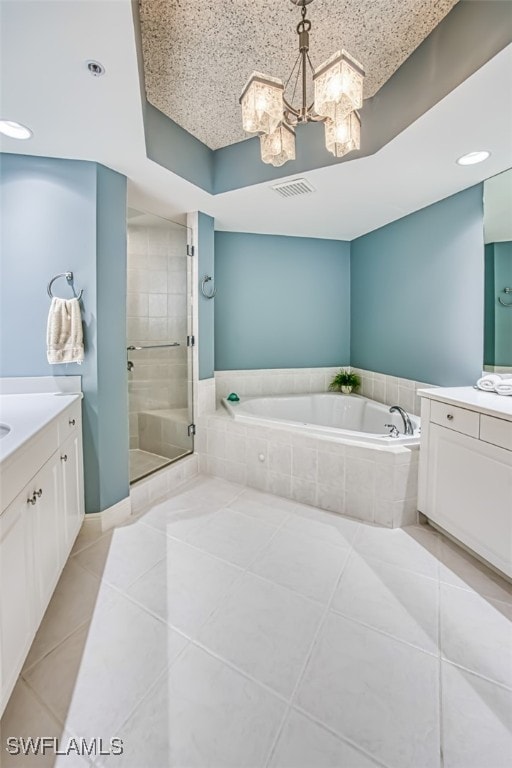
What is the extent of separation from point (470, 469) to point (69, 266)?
2486 millimetres

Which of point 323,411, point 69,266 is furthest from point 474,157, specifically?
point 69,266

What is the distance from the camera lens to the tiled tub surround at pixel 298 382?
3.10 meters

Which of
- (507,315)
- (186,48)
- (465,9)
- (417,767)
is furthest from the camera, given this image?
(507,315)

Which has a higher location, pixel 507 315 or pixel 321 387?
pixel 507 315

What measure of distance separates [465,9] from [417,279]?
1660 millimetres

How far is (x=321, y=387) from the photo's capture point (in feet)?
11.9

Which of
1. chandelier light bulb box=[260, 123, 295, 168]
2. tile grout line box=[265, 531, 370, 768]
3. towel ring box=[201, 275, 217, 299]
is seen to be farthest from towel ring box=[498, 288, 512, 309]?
towel ring box=[201, 275, 217, 299]

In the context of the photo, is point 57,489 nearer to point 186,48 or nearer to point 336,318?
point 186,48

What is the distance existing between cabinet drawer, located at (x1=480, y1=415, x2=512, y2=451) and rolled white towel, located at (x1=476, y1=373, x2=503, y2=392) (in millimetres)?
463

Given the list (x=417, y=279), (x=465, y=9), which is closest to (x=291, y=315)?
(x=417, y=279)

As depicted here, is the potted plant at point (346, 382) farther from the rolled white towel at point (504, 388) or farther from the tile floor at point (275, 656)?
the tile floor at point (275, 656)

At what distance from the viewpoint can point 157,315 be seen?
3072mm

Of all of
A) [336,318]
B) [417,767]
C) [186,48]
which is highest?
[186,48]

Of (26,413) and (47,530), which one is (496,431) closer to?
(47,530)
